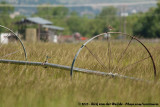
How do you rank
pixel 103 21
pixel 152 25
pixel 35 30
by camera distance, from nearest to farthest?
pixel 35 30 → pixel 152 25 → pixel 103 21

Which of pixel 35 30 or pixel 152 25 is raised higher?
pixel 152 25

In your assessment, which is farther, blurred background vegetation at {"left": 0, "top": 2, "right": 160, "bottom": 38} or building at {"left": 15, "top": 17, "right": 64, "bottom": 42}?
blurred background vegetation at {"left": 0, "top": 2, "right": 160, "bottom": 38}

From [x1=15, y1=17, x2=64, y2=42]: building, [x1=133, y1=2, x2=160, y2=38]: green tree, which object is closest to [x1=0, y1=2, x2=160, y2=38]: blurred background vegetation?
[x1=133, y1=2, x2=160, y2=38]: green tree

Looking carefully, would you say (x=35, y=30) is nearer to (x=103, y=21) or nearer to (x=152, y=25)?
(x=152, y=25)

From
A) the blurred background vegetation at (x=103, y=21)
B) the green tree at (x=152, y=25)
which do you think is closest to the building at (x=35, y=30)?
the blurred background vegetation at (x=103, y=21)

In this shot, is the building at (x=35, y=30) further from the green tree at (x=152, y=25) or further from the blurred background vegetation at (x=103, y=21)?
the green tree at (x=152, y=25)

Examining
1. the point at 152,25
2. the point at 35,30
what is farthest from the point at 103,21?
the point at 35,30

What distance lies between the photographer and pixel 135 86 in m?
4.36

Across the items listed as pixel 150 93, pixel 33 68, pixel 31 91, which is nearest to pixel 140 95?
pixel 150 93

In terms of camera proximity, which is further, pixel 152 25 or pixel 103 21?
pixel 103 21

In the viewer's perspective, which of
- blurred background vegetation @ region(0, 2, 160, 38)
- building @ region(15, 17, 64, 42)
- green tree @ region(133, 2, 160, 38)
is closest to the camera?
building @ region(15, 17, 64, 42)

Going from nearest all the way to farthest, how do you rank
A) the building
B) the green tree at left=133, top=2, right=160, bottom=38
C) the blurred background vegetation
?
the building, the green tree at left=133, top=2, right=160, bottom=38, the blurred background vegetation

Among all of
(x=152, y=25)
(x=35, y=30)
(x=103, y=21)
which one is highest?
(x=103, y=21)

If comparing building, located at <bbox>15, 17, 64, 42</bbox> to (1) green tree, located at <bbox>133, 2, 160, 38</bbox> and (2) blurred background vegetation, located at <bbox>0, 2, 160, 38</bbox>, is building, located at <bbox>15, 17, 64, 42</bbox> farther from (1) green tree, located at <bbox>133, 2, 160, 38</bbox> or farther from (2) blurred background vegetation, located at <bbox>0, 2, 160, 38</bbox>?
(1) green tree, located at <bbox>133, 2, 160, 38</bbox>
